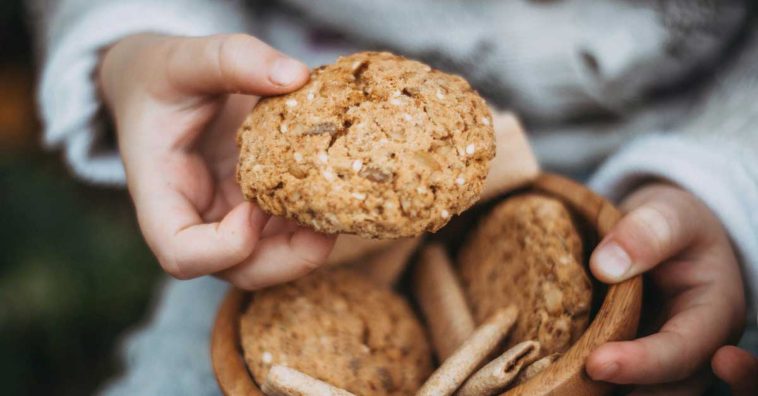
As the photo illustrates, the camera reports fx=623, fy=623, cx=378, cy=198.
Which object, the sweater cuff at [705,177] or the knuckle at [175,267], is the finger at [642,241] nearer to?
the sweater cuff at [705,177]

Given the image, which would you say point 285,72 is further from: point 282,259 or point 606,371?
point 606,371

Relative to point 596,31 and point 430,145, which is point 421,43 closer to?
point 596,31

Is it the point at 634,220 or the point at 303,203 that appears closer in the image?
the point at 303,203

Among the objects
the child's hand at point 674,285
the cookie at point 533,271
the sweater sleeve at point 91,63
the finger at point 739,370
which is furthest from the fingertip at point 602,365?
the sweater sleeve at point 91,63

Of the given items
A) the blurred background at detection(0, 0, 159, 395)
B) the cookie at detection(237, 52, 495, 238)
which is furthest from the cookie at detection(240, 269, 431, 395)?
the blurred background at detection(0, 0, 159, 395)

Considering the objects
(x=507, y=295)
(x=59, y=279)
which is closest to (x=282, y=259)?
(x=507, y=295)

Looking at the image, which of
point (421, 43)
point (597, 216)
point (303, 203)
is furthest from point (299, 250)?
point (421, 43)
